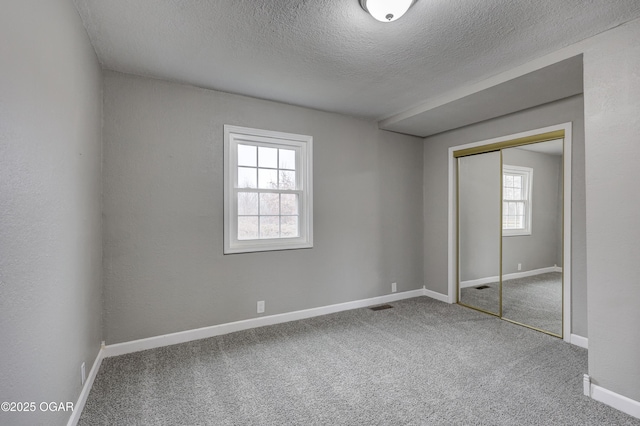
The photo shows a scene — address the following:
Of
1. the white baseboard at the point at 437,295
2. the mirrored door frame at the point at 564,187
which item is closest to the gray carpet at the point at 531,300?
the mirrored door frame at the point at 564,187

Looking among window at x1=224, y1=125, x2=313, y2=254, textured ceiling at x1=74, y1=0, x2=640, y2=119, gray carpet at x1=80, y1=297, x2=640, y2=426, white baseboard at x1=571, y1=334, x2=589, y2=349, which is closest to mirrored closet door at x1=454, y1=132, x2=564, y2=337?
white baseboard at x1=571, y1=334, x2=589, y2=349

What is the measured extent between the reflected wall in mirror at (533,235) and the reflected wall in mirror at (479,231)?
115 mm

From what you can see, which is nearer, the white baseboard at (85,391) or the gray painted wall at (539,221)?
the white baseboard at (85,391)

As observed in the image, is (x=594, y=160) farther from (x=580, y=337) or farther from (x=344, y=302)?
(x=344, y=302)

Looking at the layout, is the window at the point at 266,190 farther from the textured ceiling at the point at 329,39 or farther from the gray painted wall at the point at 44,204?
the gray painted wall at the point at 44,204

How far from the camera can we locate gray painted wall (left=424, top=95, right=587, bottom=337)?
2.93m

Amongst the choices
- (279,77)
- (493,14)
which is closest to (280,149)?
(279,77)

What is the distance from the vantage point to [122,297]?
277cm

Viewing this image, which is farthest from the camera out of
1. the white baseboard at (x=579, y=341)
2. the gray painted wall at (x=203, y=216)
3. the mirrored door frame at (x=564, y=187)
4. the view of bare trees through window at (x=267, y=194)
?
the view of bare trees through window at (x=267, y=194)

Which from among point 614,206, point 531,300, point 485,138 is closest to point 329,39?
point 614,206

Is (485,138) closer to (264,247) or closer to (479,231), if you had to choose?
(479,231)

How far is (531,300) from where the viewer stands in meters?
3.48

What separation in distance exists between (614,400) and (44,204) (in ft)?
11.7

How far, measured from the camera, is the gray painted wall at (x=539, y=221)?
319 cm
